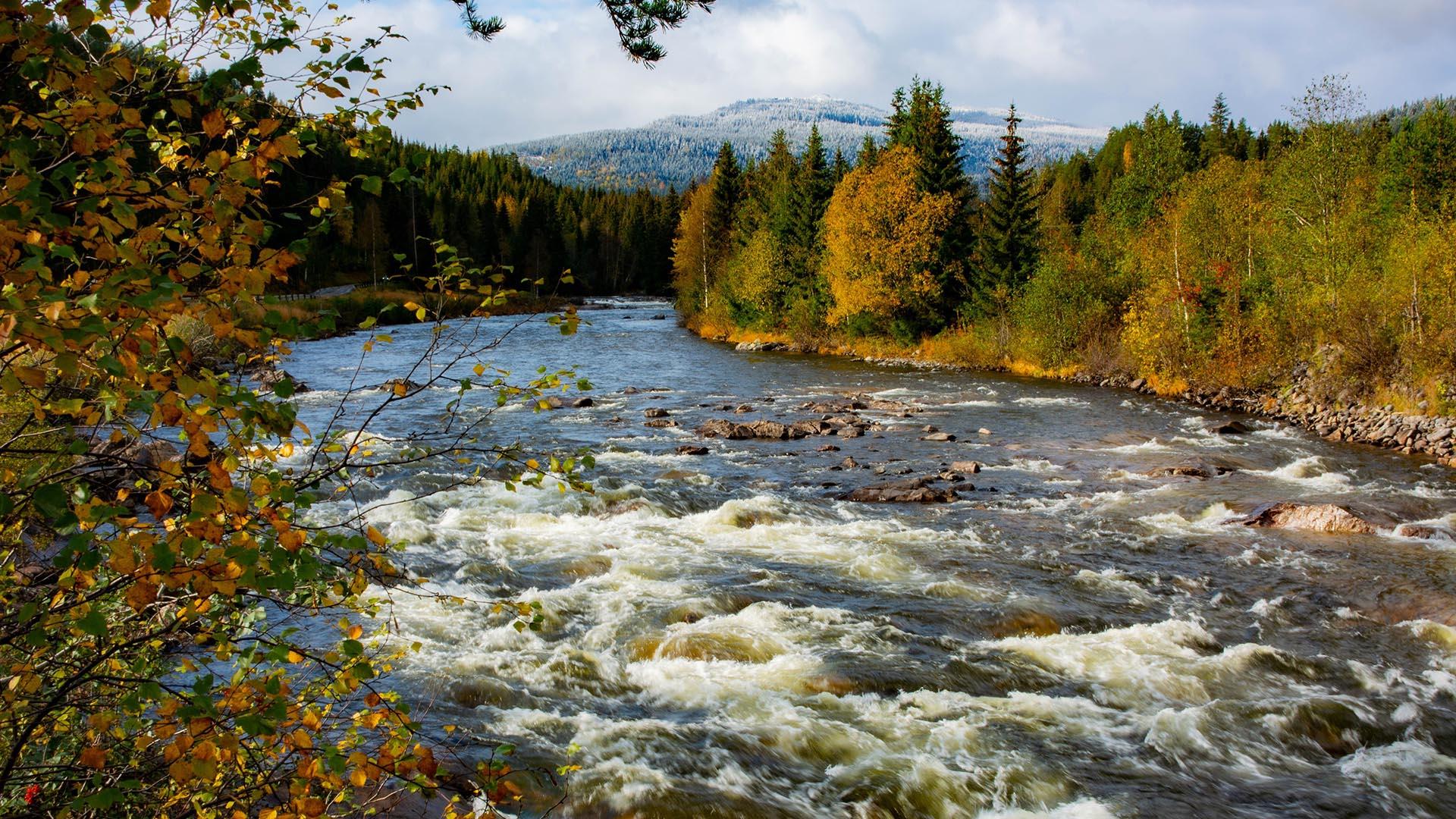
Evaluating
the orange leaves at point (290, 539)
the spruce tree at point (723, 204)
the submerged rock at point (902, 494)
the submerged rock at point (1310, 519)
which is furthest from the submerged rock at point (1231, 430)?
the spruce tree at point (723, 204)

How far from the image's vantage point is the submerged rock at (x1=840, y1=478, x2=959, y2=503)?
17359mm

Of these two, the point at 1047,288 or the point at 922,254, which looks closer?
the point at 1047,288

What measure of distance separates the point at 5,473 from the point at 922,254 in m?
44.1

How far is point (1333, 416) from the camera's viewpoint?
24.3 m

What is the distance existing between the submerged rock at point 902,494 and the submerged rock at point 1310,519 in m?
4.97

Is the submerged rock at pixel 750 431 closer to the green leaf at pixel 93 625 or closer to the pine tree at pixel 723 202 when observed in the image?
the green leaf at pixel 93 625

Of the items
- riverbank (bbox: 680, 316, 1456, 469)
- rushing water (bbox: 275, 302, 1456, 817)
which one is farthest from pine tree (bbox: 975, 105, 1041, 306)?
rushing water (bbox: 275, 302, 1456, 817)

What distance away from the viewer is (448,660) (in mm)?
9758

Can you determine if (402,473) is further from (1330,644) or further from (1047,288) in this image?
(1047,288)

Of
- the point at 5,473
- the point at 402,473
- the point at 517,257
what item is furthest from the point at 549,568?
the point at 517,257

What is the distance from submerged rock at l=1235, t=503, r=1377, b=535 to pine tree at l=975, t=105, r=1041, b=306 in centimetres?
2693

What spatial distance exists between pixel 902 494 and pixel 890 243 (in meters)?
28.9

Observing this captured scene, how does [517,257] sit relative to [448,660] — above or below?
above

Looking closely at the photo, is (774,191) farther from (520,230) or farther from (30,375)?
(520,230)
